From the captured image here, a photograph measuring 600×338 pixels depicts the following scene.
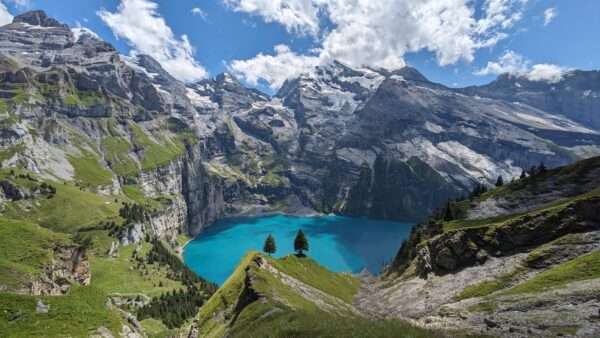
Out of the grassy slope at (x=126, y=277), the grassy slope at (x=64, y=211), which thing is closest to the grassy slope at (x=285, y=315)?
the grassy slope at (x=126, y=277)

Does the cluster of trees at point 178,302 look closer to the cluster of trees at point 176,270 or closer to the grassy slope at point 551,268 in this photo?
the cluster of trees at point 176,270

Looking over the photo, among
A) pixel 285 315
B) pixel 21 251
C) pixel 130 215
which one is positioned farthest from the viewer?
pixel 130 215

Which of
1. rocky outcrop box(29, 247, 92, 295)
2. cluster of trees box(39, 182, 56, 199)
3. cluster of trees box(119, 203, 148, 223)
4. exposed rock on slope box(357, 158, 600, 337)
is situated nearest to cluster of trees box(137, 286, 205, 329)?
rocky outcrop box(29, 247, 92, 295)

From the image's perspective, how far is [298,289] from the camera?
6050 centimetres

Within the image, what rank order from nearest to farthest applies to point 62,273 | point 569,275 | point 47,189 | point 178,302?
point 569,275 → point 62,273 → point 178,302 → point 47,189

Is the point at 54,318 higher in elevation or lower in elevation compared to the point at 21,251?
higher

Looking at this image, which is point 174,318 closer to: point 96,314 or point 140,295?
point 140,295

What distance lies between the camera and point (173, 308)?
4035 inches

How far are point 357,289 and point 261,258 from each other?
40.5 m

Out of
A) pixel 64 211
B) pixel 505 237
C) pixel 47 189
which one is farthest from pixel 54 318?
pixel 47 189

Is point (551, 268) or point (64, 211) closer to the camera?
point (551, 268)

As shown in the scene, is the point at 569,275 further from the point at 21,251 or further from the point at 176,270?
the point at 176,270

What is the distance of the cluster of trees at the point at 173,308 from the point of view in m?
95.7

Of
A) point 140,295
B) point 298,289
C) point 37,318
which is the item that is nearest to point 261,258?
point 298,289
